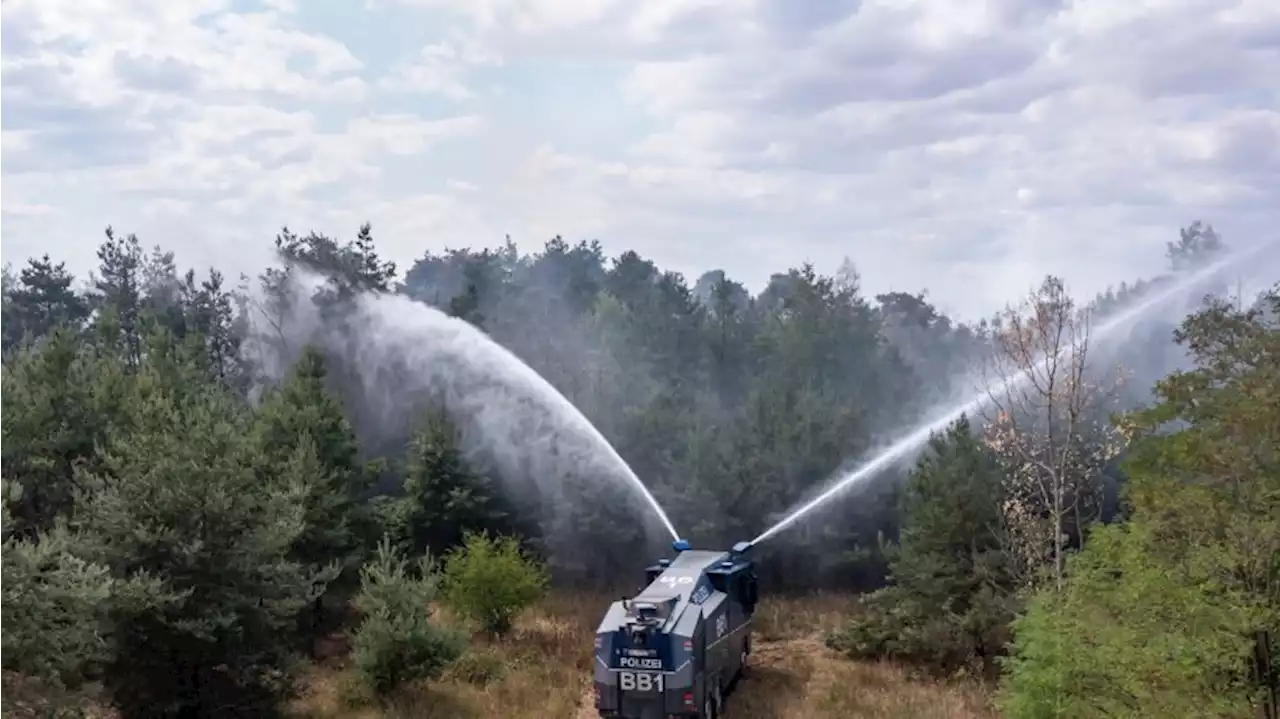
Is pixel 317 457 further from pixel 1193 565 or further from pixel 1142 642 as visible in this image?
pixel 1193 565

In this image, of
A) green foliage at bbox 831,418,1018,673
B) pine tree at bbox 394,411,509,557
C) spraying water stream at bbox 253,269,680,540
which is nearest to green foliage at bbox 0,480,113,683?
spraying water stream at bbox 253,269,680,540

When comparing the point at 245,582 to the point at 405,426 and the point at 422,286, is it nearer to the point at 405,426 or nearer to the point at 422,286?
the point at 405,426

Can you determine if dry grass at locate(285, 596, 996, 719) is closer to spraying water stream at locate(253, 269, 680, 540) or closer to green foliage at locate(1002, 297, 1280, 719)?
spraying water stream at locate(253, 269, 680, 540)

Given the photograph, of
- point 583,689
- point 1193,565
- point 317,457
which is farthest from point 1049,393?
point 317,457

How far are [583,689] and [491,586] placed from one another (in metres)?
4.55

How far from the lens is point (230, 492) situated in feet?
59.7

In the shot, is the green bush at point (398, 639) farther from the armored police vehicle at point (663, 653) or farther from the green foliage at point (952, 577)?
the green foliage at point (952, 577)

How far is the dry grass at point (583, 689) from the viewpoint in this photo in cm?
1975

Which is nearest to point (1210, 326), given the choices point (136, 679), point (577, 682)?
point (577, 682)

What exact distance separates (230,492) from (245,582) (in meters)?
1.58

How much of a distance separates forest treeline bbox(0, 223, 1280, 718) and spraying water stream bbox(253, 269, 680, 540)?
2.33ft

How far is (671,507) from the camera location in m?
32.3

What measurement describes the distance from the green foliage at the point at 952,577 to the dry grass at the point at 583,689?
1.03 m

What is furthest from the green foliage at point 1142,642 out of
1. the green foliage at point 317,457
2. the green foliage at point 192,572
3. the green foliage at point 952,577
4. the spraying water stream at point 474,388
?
the green foliage at point 317,457
